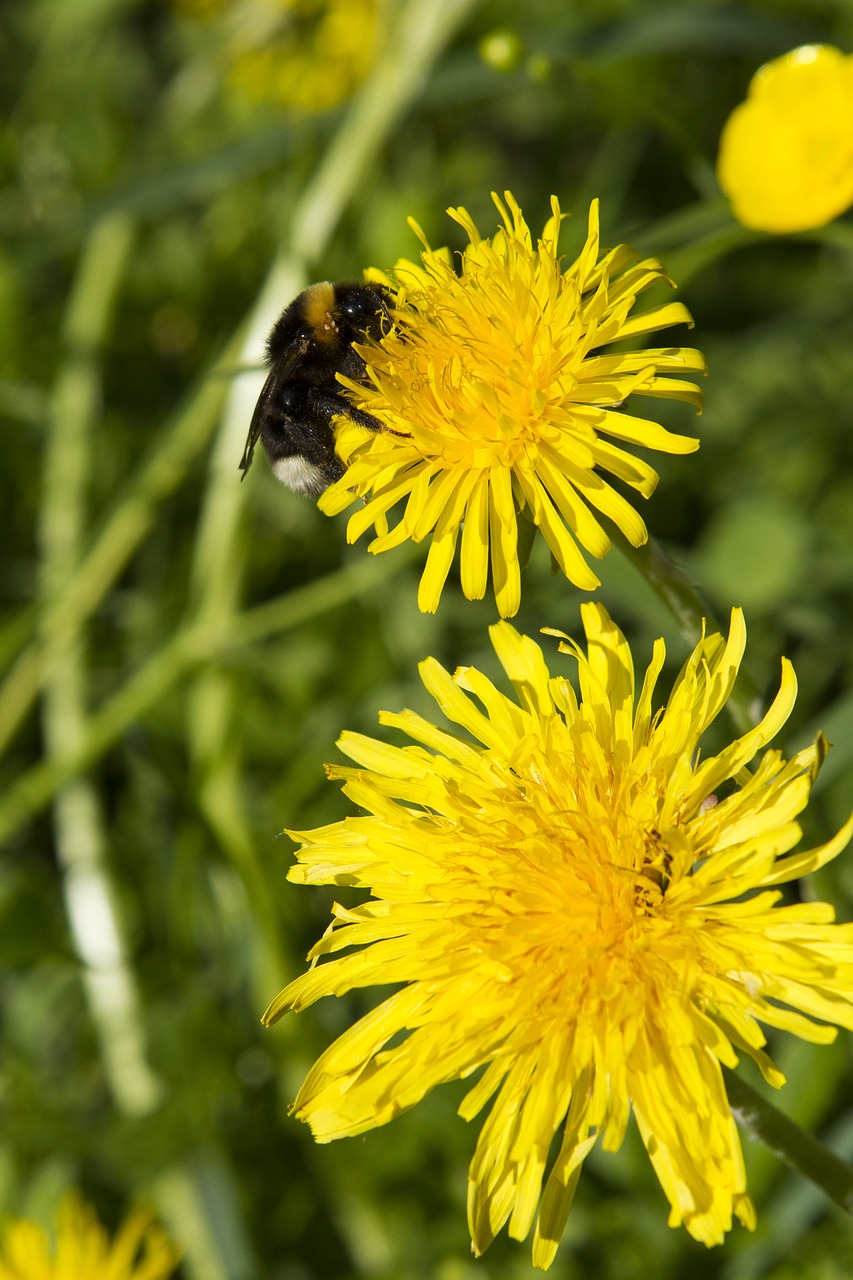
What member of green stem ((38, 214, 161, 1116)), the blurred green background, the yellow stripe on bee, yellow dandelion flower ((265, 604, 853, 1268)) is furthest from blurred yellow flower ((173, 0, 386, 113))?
yellow dandelion flower ((265, 604, 853, 1268))

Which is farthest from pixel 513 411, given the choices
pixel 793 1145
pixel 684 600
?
pixel 793 1145

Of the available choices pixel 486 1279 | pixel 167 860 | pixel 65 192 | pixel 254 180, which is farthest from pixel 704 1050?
pixel 65 192

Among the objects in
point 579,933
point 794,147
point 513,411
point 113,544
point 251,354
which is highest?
point 251,354

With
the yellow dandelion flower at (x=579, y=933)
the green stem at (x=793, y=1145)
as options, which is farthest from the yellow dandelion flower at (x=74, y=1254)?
the green stem at (x=793, y=1145)

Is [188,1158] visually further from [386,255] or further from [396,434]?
[386,255]

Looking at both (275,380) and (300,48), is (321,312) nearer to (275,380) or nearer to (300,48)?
(275,380)

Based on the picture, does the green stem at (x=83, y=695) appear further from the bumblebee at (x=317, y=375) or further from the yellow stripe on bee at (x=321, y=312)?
the yellow stripe on bee at (x=321, y=312)
